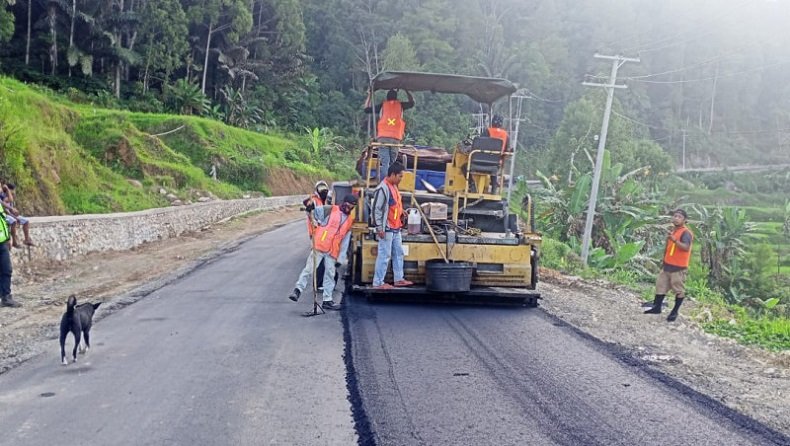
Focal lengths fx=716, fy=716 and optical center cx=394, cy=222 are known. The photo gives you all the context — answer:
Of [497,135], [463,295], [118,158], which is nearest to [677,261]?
[463,295]

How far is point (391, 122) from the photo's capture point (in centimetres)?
1144

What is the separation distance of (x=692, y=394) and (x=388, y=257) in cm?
447

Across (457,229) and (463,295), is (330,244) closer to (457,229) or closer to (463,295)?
(457,229)

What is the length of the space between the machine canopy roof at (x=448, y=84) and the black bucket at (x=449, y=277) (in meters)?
3.03

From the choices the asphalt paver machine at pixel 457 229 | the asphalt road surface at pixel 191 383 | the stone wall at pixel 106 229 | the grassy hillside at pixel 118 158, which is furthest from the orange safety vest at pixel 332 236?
the grassy hillside at pixel 118 158

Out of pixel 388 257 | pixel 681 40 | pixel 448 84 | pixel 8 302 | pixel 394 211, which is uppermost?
pixel 681 40

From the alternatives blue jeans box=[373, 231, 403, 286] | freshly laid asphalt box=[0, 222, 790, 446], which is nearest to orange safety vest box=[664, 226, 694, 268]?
freshly laid asphalt box=[0, 222, 790, 446]

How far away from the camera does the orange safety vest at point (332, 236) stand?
9617mm

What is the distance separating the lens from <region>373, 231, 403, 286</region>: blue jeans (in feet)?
31.4

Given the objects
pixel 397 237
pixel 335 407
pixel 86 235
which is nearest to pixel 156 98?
pixel 86 235

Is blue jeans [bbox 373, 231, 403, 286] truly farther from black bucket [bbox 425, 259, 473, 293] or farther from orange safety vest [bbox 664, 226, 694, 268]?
orange safety vest [bbox 664, 226, 694, 268]

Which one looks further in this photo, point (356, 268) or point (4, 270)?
point (356, 268)

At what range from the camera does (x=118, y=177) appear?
22.1 meters

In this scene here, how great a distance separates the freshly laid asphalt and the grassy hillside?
854 centimetres
